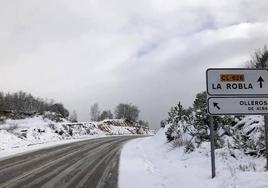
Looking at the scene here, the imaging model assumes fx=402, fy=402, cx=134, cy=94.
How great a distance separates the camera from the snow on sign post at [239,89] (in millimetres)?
12734

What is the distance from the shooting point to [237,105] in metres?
12.7

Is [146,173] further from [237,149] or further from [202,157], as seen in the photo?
[237,149]

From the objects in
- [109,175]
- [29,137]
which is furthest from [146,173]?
[29,137]

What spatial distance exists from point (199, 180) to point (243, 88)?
322 cm

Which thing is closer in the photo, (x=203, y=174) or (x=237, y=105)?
(x=237, y=105)

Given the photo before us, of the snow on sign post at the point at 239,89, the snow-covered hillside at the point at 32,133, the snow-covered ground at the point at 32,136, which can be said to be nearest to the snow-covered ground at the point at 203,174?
the snow on sign post at the point at 239,89

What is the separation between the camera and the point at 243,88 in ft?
42.0

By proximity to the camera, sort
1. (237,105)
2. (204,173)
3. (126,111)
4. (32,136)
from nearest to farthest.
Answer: (237,105)
(204,173)
(32,136)
(126,111)

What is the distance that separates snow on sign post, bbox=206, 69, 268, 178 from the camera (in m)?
12.7

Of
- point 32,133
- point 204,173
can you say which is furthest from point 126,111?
point 204,173

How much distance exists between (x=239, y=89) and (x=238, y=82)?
227mm

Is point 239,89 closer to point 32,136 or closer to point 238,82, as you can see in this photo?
point 238,82

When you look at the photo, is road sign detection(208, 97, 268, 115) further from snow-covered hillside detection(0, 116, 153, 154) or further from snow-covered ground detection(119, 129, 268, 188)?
snow-covered hillside detection(0, 116, 153, 154)

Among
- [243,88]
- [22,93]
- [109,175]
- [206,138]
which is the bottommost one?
[109,175]
